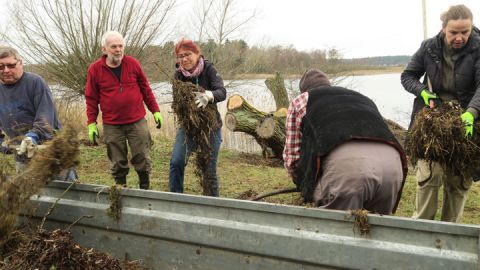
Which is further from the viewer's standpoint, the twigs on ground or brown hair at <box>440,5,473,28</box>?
brown hair at <box>440,5,473,28</box>

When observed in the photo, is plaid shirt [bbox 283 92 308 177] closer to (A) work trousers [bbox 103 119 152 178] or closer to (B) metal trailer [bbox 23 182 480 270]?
(B) metal trailer [bbox 23 182 480 270]

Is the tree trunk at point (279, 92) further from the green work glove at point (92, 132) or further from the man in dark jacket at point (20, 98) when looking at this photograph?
the man in dark jacket at point (20, 98)

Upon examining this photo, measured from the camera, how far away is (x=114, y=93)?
5.45 meters

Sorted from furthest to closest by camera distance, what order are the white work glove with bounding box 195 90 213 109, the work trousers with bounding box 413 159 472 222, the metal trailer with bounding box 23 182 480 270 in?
the white work glove with bounding box 195 90 213 109
the work trousers with bounding box 413 159 472 222
the metal trailer with bounding box 23 182 480 270

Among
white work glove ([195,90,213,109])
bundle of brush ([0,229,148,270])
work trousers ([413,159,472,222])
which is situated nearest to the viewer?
bundle of brush ([0,229,148,270])

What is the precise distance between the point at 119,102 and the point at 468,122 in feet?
11.1

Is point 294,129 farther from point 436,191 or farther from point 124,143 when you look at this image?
point 124,143

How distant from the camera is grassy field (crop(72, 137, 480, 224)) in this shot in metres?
6.15

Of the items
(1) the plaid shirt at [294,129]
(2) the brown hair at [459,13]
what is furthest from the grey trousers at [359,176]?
(2) the brown hair at [459,13]

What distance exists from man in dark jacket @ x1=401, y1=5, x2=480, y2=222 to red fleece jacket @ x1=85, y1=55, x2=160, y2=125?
2724 millimetres

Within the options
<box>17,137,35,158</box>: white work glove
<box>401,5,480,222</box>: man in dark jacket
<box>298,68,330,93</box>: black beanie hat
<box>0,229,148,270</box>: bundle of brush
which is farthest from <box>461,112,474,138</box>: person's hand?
<box>17,137,35,158</box>: white work glove

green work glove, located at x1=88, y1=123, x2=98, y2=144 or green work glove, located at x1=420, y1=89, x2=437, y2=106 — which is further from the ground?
green work glove, located at x1=420, y1=89, x2=437, y2=106

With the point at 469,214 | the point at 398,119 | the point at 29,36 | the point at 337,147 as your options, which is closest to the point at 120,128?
the point at 337,147

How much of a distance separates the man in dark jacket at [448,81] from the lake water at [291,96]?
244cm
